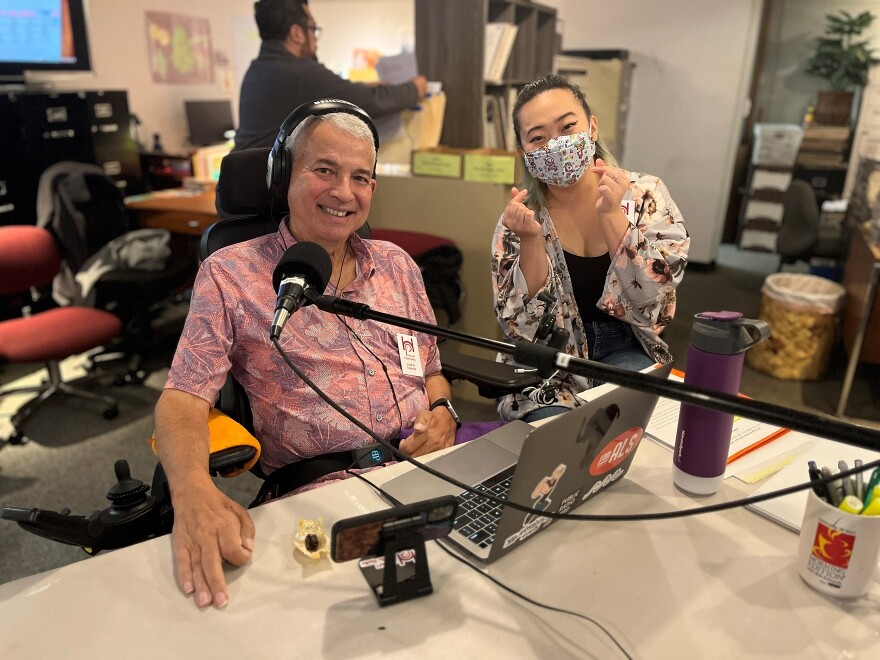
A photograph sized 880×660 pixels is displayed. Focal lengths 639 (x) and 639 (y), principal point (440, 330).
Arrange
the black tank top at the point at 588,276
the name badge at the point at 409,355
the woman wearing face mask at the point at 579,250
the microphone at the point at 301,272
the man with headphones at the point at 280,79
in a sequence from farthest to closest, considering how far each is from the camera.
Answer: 1. the man with headphones at the point at 280,79
2. the black tank top at the point at 588,276
3. the woman wearing face mask at the point at 579,250
4. the name badge at the point at 409,355
5. the microphone at the point at 301,272

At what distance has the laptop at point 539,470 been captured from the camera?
0.79 meters

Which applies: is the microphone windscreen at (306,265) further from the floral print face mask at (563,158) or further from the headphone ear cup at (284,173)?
the floral print face mask at (563,158)

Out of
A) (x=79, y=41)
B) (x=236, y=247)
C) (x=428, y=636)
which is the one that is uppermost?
(x=79, y=41)

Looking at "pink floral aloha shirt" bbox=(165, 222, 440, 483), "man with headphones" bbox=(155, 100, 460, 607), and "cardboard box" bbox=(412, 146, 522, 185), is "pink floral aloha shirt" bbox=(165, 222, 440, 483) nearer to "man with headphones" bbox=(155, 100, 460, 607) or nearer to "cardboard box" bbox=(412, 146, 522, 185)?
"man with headphones" bbox=(155, 100, 460, 607)

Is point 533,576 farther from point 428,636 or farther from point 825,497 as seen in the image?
point 825,497

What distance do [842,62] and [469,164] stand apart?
4533 millimetres

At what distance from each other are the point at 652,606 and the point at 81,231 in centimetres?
318

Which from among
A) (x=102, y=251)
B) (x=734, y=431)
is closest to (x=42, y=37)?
(x=102, y=251)

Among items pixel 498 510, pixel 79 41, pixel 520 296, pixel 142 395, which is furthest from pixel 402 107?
pixel 79 41

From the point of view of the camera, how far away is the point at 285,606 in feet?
2.58

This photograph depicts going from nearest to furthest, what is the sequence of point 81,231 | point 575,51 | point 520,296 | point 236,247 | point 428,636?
point 428,636 < point 236,247 < point 520,296 < point 81,231 < point 575,51

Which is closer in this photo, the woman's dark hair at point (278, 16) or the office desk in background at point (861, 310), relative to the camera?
the woman's dark hair at point (278, 16)

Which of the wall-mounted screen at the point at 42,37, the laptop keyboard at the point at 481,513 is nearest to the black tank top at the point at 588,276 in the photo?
the laptop keyboard at the point at 481,513

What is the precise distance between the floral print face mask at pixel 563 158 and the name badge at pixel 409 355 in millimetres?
547
